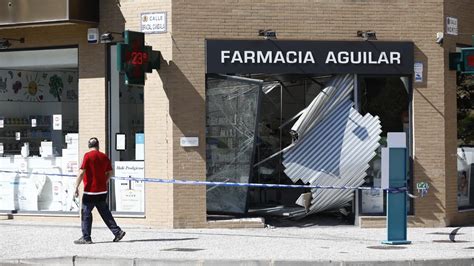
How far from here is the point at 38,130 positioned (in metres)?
19.5

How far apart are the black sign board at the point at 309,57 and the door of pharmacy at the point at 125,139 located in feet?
6.35

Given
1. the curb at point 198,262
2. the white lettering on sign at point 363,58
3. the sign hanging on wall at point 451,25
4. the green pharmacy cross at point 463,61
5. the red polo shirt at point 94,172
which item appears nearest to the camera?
the curb at point 198,262

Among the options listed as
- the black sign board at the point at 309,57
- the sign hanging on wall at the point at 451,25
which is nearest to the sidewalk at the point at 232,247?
the black sign board at the point at 309,57

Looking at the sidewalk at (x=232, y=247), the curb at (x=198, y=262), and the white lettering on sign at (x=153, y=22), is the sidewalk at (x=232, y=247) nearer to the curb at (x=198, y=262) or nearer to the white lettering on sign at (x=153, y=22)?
the curb at (x=198, y=262)

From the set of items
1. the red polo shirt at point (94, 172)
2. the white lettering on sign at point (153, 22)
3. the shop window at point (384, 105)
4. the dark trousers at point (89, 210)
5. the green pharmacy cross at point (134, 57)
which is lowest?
the dark trousers at point (89, 210)

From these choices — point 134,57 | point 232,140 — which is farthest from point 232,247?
point 134,57

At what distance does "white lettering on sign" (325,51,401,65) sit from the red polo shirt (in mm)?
5446

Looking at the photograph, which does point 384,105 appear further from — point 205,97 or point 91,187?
point 91,187

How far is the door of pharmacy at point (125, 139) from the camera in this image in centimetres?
1809

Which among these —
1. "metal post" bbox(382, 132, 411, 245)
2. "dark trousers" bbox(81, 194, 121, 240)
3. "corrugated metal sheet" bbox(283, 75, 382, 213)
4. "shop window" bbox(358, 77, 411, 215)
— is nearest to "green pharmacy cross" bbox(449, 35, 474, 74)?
"shop window" bbox(358, 77, 411, 215)

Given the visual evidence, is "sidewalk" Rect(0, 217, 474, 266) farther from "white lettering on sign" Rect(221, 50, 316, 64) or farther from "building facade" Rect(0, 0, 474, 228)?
"white lettering on sign" Rect(221, 50, 316, 64)

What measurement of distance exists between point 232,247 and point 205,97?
158 inches

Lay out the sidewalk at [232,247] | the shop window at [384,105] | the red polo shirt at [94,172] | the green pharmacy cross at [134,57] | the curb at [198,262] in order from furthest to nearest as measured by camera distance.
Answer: the shop window at [384,105], the green pharmacy cross at [134,57], the red polo shirt at [94,172], the sidewalk at [232,247], the curb at [198,262]

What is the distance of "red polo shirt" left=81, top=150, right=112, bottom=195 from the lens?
49.2ft
